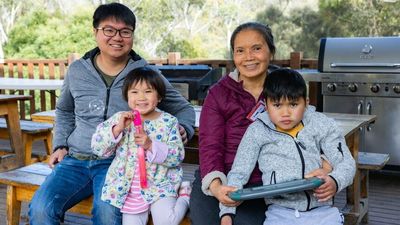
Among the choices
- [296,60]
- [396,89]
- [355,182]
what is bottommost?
[355,182]

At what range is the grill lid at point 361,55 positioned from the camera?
4324mm

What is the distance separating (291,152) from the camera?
1.92 meters

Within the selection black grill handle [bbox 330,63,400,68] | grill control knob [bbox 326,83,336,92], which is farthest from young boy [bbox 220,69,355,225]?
grill control knob [bbox 326,83,336,92]

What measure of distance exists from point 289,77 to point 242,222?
56 centimetres

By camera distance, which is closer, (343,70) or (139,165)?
(139,165)

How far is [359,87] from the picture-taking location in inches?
177

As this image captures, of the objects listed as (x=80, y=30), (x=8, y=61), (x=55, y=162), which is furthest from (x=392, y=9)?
(x=55, y=162)

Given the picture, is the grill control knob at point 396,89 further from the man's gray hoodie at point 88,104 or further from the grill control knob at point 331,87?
the man's gray hoodie at point 88,104

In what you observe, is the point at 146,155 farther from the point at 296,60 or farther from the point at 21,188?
the point at 296,60

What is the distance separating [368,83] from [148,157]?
9.29ft

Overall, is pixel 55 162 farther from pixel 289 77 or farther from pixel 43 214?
pixel 289 77

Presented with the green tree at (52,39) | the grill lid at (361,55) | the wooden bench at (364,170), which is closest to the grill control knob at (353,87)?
the grill lid at (361,55)

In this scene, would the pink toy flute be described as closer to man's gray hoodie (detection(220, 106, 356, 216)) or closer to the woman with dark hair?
the woman with dark hair

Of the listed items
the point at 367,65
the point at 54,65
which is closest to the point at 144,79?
the point at 367,65
